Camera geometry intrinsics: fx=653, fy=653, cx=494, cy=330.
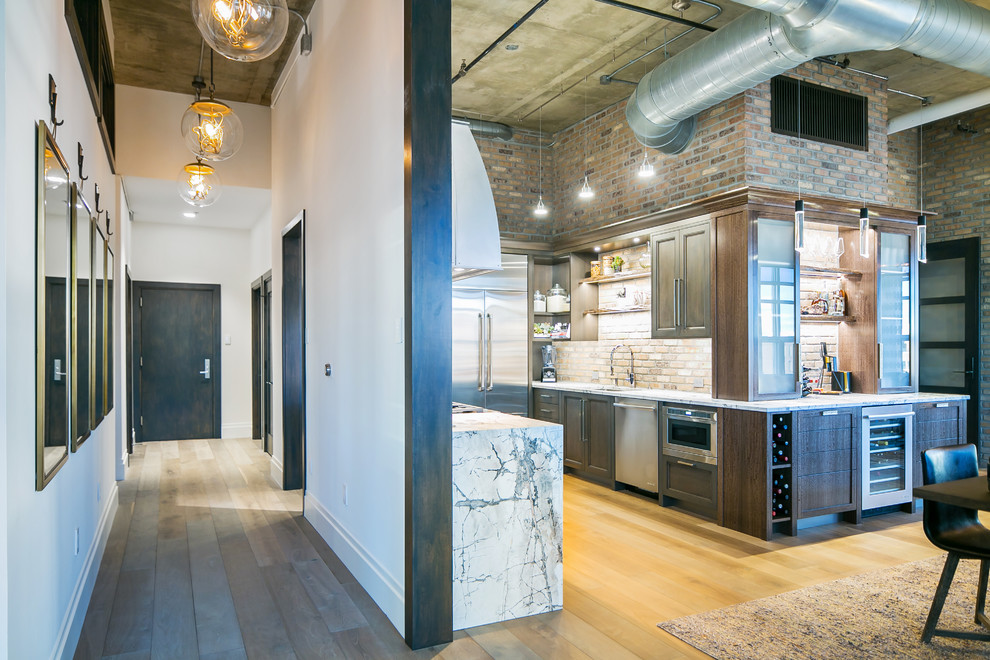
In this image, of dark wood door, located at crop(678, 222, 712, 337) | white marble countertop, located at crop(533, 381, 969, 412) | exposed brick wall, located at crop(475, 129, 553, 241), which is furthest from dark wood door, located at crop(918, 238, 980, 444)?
exposed brick wall, located at crop(475, 129, 553, 241)

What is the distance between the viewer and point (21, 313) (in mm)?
2105

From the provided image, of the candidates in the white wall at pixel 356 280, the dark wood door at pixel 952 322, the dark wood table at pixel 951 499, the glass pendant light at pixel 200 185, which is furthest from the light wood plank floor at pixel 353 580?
the glass pendant light at pixel 200 185

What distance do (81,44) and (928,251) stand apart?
8.22 m

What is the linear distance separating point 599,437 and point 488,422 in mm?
3121

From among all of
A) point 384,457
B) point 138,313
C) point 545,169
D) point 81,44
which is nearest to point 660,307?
point 545,169

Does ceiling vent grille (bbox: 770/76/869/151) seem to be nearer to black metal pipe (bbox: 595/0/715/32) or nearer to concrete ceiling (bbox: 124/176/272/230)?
black metal pipe (bbox: 595/0/715/32)

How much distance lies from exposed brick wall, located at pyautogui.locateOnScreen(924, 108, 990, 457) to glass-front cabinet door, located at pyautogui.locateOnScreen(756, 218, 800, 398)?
127 inches

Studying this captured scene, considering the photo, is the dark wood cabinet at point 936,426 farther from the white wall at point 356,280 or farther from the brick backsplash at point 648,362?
the white wall at point 356,280

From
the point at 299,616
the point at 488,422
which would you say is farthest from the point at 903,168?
the point at 299,616

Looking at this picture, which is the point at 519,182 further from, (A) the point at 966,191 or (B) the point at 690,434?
(A) the point at 966,191

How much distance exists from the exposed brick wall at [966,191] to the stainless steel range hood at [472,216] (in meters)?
6.24

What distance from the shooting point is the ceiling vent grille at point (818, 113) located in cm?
553

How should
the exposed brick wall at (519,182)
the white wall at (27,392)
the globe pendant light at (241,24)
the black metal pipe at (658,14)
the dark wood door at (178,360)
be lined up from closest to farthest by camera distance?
the white wall at (27,392) → the globe pendant light at (241,24) → the black metal pipe at (658,14) → the exposed brick wall at (519,182) → the dark wood door at (178,360)

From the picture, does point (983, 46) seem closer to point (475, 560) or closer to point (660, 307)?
point (660, 307)
